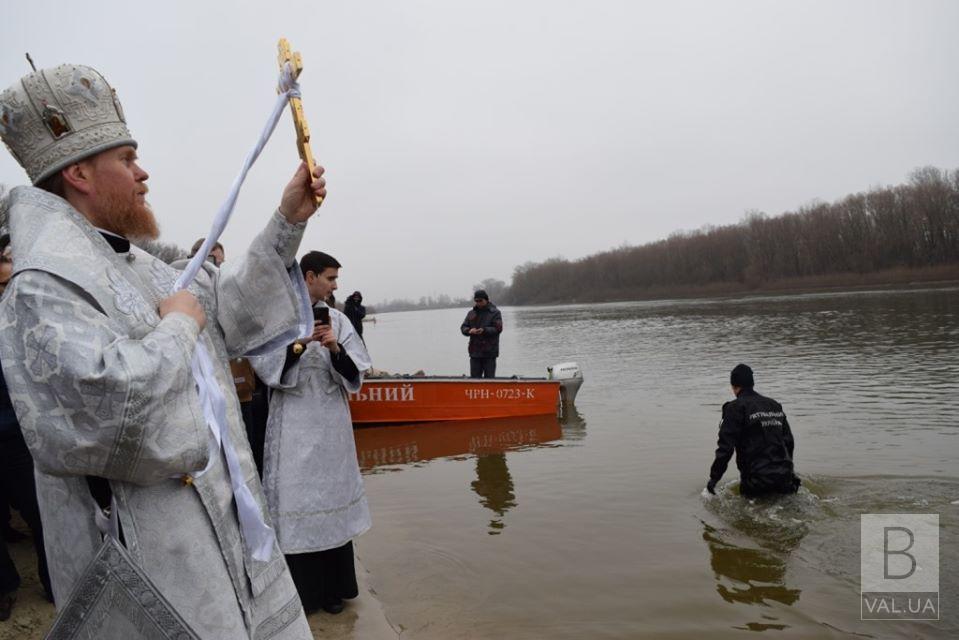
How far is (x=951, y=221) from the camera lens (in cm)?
6475

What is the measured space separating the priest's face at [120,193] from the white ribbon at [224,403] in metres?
0.17

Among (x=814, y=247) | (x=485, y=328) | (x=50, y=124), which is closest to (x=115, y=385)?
(x=50, y=124)

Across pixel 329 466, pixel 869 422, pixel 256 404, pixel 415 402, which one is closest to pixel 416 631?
pixel 329 466

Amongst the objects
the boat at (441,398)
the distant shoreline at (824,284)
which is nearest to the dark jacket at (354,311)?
the boat at (441,398)

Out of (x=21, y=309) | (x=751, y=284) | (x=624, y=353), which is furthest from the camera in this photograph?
(x=751, y=284)

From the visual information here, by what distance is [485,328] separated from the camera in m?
11.6

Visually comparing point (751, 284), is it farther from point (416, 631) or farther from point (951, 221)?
point (416, 631)

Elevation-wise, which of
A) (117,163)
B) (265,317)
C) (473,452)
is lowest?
(473,452)

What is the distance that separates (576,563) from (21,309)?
15.1 ft

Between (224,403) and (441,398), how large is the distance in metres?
9.69

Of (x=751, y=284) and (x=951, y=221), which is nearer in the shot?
(x=951, y=221)

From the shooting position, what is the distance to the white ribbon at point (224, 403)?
1614mm

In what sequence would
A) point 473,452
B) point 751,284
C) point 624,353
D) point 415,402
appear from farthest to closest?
point 751,284 < point 624,353 < point 415,402 < point 473,452

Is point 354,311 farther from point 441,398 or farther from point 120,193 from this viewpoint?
point 120,193
